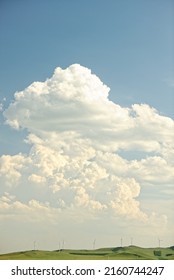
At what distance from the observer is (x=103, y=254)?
566 cm

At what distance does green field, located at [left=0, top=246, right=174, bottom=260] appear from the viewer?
5.35 metres

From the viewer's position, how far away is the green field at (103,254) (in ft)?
17.6
